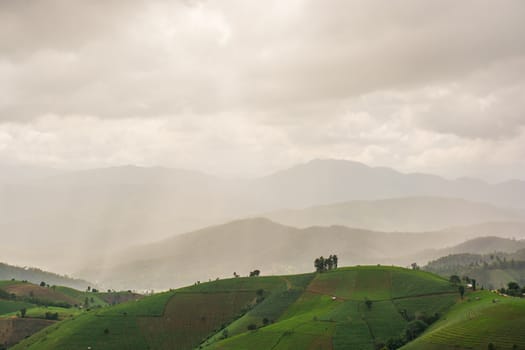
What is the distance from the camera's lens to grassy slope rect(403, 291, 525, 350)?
12781 centimetres

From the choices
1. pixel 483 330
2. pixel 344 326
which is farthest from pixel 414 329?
pixel 483 330

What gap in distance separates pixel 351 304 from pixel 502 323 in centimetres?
6754

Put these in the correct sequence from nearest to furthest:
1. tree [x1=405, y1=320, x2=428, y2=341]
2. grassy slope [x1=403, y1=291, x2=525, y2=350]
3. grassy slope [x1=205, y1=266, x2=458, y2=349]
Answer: grassy slope [x1=403, y1=291, x2=525, y2=350], tree [x1=405, y1=320, x2=428, y2=341], grassy slope [x1=205, y1=266, x2=458, y2=349]

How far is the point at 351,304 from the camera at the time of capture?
196 meters

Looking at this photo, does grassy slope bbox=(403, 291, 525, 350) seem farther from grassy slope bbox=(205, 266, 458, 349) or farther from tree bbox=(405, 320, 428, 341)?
grassy slope bbox=(205, 266, 458, 349)

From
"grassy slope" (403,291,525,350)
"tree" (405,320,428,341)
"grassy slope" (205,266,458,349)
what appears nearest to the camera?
"grassy slope" (403,291,525,350)

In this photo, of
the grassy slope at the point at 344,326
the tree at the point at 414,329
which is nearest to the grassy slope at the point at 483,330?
the tree at the point at 414,329

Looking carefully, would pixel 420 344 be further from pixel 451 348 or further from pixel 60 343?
pixel 60 343

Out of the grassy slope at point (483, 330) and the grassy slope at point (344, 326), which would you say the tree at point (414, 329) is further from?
the grassy slope at point (344, 326)

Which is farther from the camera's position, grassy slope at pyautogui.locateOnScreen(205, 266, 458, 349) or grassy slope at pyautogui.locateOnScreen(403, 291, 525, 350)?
grassy slope at pyautogui.locateOnScreen(205, 266, 458, 349)

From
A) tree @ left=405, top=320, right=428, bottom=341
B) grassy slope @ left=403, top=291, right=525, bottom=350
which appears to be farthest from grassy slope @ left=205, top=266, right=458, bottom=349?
grassy slope @ left=403, top=291, right=525, bottom=350

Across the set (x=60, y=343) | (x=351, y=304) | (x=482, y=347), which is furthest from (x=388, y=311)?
(x=60, y=343)

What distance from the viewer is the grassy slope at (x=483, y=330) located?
128 m

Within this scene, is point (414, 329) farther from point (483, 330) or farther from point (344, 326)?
point (483, 330)
